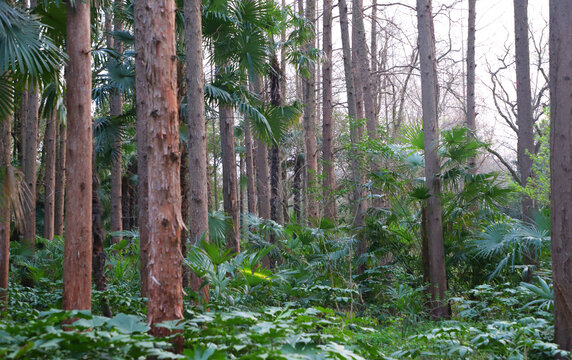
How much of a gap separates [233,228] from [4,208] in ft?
12.8

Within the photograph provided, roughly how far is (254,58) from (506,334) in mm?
7447

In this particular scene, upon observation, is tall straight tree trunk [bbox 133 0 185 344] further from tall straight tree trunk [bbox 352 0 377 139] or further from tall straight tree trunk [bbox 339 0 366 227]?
tall straight tree trunk [bbox 352 0 377 139]

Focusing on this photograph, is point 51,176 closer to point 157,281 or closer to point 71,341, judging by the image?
point 157,281

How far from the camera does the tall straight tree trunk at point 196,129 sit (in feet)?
25.0

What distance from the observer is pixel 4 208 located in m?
7.44

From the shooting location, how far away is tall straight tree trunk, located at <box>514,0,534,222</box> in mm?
10641

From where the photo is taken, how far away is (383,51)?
21.8 m

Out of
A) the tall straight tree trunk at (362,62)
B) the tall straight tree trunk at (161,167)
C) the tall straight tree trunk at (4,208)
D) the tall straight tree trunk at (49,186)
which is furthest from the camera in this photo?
the tall straight tree trunk at (362,62)

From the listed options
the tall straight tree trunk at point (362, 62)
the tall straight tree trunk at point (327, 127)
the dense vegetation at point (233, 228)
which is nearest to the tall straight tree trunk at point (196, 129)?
the dense vegetation at point (233, 228)

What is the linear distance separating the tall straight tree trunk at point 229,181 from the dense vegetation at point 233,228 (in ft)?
0.14

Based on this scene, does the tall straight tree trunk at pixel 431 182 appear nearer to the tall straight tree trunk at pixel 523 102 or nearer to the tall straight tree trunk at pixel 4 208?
the tall straight tree trunk at pixel 523 102

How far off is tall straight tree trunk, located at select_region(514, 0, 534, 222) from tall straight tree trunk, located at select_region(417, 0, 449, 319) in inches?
120

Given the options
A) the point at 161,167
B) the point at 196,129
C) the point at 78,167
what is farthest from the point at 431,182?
the point at 78,167

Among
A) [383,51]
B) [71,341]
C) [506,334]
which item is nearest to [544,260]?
[506,334]
